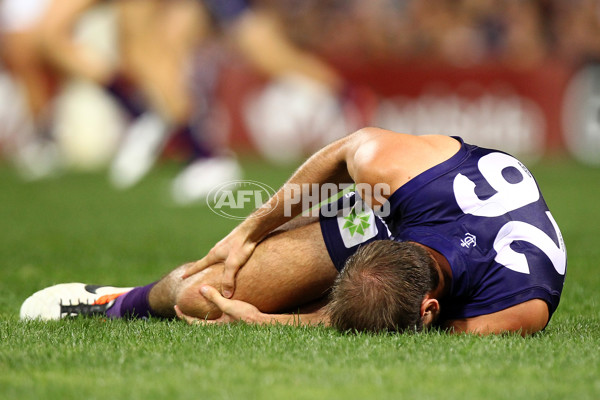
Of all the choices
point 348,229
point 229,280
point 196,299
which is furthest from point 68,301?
point 348,229

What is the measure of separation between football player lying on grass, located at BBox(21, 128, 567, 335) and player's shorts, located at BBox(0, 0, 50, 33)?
8921 millimetres

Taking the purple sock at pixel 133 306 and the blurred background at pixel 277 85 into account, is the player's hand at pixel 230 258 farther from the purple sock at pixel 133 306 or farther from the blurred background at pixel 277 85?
the blurred background at pixel 277 85

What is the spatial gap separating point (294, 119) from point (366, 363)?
37.7ft

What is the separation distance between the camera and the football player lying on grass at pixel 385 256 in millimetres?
3047

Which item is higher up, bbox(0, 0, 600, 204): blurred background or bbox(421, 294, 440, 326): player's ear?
bbox(0, 0, 600, 204): blurred background

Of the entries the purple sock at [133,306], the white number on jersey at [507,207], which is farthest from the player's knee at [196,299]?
the white number on jersey at [507,207]

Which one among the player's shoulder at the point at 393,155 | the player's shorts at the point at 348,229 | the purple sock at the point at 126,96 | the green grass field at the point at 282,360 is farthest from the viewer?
the purple sock at the point at 126,96

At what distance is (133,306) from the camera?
12.4 feet

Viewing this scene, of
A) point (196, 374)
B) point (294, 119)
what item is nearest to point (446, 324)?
point (196, 374)

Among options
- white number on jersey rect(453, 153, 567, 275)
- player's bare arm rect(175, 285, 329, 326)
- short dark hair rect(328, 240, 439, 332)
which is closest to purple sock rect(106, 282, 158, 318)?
player's bare arm rect(175, 285, 329, 326)

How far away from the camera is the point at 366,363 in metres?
2.71

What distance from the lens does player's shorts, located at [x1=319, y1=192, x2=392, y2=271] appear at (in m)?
3.57

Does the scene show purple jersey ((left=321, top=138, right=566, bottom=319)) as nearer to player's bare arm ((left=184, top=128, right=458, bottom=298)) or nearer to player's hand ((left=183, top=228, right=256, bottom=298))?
player's bare arm ((left=184, top=128, right=458, bottom=298))

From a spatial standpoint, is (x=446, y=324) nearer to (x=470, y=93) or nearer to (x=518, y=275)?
(x=518, y=275)
